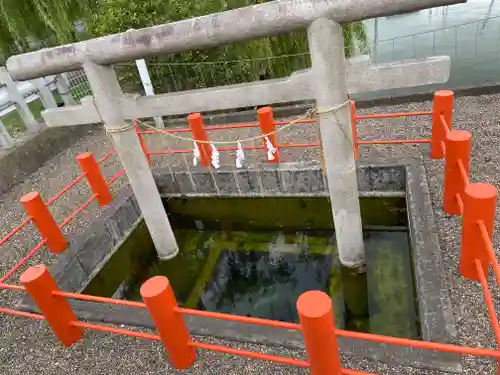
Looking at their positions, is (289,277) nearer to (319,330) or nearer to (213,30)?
(319,330)

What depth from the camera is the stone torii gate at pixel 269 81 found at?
3207mm

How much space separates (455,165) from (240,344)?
111 inches

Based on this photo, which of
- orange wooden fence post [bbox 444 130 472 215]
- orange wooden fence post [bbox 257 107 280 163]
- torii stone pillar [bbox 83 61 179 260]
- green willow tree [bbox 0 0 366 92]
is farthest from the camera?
green willow tree [bbox 0 0 366 92]

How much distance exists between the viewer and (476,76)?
35.0 ft

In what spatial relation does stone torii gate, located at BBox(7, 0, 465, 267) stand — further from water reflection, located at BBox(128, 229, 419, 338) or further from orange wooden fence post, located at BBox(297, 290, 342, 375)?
orange wooden fence post, located at BBox(297, 290, 342, 375)

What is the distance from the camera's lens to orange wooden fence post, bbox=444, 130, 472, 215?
387cm

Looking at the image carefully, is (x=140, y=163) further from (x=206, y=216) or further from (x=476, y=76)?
(x=476, y=76)

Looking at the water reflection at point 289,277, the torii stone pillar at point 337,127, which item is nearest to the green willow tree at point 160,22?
the water reflection at point 289,277

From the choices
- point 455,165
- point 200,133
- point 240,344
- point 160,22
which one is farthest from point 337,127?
point 160,22

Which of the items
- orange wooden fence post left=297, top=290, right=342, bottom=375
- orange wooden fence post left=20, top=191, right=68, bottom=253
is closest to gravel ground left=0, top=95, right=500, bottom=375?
orange wooden fence post left=20, top=191, right=68, bottom=253

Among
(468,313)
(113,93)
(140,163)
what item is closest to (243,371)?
(468,313)

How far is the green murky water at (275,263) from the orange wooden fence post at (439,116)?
87cm

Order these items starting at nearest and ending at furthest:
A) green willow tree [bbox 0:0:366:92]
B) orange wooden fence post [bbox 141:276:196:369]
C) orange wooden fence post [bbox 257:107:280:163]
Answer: orange wooden fence post [bbox 141:276:196:369] → orange wooden fence post [bbox 257:107:280:163] → green willow tree [bbox 0:0:366:92]

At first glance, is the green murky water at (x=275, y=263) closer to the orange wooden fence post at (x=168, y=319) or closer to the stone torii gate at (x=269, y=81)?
the stone torii gate at (x=269, y=81)
